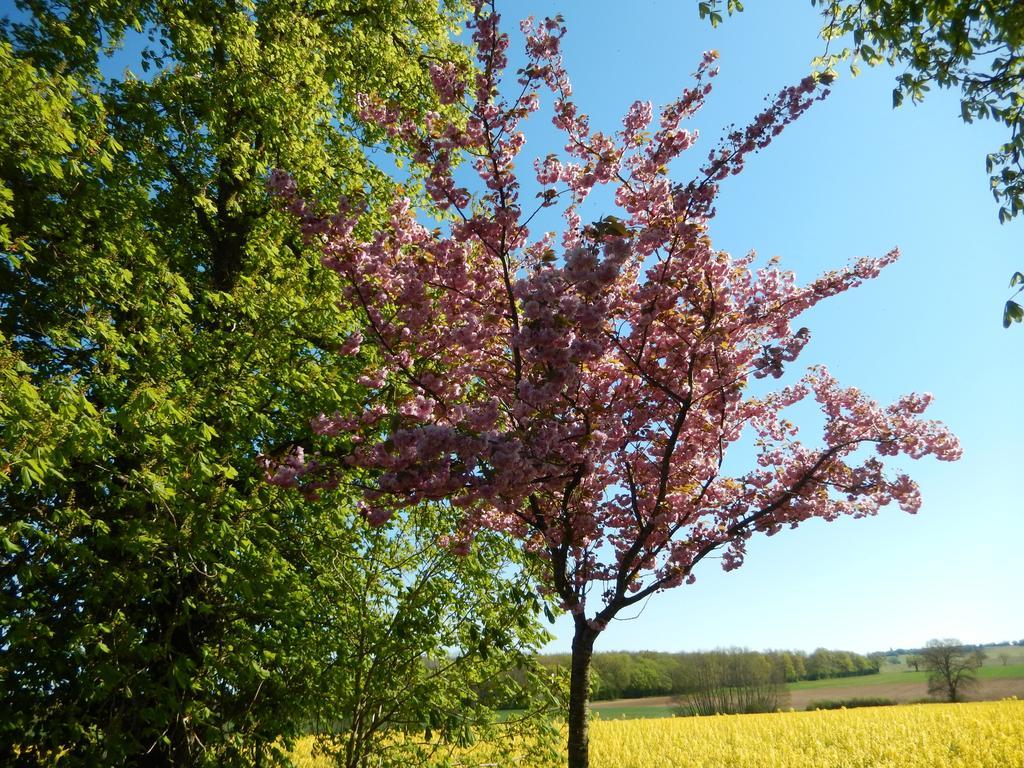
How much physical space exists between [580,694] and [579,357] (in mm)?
3423

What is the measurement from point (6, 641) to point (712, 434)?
896cm

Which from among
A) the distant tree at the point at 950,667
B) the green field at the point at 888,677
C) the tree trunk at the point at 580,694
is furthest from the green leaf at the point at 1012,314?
the green field at the point at 888,677

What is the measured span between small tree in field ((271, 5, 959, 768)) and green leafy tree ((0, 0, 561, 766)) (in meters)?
1.94

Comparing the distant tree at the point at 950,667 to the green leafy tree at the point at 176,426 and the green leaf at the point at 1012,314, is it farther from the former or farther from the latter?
the green leaf at the point at 1012,314

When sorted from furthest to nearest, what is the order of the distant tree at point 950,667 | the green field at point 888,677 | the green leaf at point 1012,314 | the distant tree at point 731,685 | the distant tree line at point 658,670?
the green field at point 888,677 < the distant tree line at point 658,670 < the distant tree at point 731,685 < the distant tree at point 950,667 < the green leaf at point 1012,314

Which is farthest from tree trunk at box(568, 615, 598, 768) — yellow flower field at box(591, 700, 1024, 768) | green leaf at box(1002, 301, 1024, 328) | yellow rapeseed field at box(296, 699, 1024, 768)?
yellow flower field at box(591, 700, 1024, 768)

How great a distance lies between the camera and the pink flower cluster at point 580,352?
17.7 feet

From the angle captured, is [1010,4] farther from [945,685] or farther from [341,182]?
[945,685]

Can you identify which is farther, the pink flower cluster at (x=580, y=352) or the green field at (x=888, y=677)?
the green field at (x=888, y=677)

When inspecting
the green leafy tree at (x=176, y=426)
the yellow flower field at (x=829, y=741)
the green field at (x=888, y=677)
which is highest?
the green leafy tree at (x=176, y=426)

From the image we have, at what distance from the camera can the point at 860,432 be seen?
7.89 metres

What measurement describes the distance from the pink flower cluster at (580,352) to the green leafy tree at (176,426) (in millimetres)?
2151

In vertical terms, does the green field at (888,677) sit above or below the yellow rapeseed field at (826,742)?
above

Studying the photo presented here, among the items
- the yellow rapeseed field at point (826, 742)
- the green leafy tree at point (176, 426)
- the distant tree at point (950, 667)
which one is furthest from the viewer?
the distant tree at point (950, 667)
